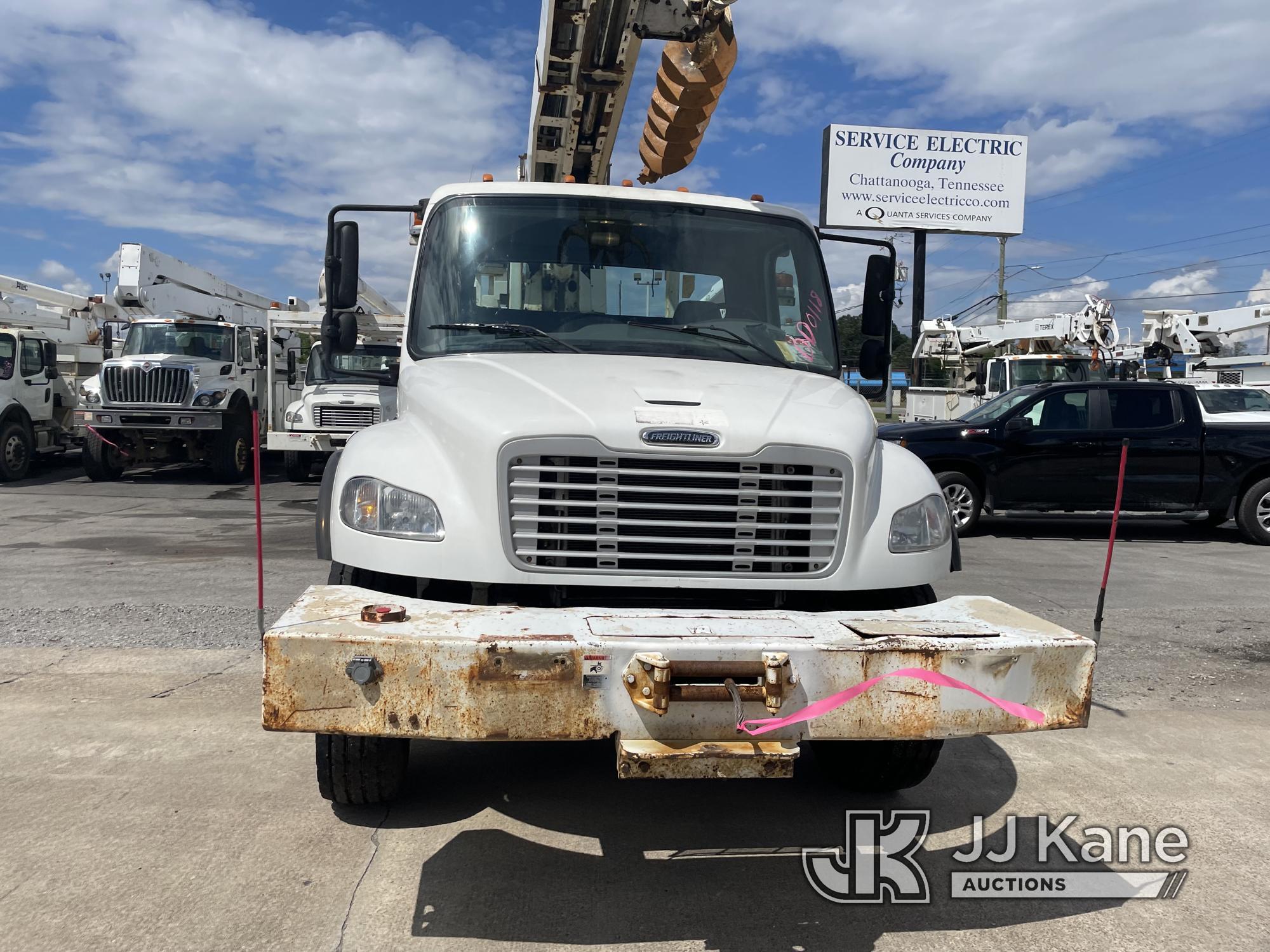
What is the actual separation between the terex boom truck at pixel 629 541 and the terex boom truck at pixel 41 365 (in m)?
13.5

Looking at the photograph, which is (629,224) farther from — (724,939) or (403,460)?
(724,939)

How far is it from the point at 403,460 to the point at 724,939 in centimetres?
177

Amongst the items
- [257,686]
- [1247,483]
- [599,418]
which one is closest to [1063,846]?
[599,418]

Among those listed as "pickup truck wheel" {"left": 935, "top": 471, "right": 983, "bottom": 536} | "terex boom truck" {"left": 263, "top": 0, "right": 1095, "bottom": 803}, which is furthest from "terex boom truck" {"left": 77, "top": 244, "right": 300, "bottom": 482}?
"terex boom truck" {"left": 263, "top": 0, "right": 1095, "bottom": 803}

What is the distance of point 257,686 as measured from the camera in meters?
5.29

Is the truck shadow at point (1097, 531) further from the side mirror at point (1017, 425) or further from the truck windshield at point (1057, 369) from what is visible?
the truck windshield at point (1057, 369)

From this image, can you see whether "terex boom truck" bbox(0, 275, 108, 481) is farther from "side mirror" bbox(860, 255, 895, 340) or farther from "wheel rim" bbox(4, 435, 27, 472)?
"side mirror" bbox(860, 255, 895, 340)

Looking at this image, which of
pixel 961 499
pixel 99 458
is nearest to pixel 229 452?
pixel 99 458

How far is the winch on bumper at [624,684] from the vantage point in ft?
9.08

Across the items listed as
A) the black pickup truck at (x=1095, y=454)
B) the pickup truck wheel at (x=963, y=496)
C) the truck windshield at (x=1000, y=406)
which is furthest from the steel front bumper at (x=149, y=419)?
the truck windshield at (x=1000, y=406)

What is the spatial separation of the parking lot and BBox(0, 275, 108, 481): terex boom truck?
34.9 feet

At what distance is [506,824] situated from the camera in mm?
3705

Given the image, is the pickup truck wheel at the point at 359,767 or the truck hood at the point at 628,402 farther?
the pickup truck wheel at the point at 359,767

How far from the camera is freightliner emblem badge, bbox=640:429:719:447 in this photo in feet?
10.7
